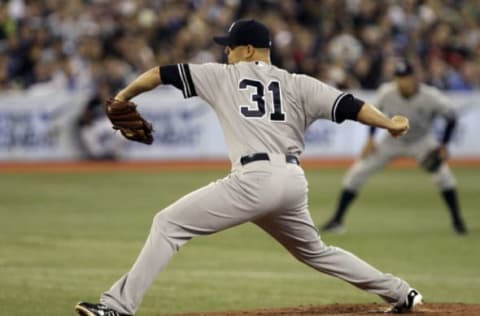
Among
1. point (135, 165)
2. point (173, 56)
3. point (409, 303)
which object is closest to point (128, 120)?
point (409, 303)

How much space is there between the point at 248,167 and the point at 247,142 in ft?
0.56

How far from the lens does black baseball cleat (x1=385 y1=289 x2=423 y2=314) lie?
313 inches

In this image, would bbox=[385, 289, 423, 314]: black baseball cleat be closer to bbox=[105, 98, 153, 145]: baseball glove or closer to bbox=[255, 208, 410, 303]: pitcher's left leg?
bbox=[255, 208, 410, 303]: pitcher's left leg

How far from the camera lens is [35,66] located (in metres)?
23.1

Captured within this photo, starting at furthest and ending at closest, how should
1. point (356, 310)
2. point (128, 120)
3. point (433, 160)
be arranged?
1. point (433, 160)
2. point (356, 310)
3. point (128, 120)

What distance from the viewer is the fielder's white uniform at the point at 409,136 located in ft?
48.3

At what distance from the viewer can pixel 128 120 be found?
773 centimetres

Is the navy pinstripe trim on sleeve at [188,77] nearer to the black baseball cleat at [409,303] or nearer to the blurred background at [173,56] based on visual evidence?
the black baseball cleat at [409,303]

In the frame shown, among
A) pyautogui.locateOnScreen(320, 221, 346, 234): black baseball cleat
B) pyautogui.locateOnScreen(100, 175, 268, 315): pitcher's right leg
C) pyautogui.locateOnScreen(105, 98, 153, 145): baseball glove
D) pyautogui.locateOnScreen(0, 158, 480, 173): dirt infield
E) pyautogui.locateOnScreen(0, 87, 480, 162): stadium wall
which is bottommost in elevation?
pyautogui.locateOnScreen(0, 158, 480, 173): dirt infield

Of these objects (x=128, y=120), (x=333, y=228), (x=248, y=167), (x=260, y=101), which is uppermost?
(x=260, y=101)

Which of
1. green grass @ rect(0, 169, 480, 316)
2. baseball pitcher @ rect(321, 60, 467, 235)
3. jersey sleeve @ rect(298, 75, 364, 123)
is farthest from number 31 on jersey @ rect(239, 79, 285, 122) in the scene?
baseball pitcher @ rect(321, 60, 467, 235)

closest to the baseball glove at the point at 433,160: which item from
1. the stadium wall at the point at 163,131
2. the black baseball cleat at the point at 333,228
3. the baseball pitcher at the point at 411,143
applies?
the baseball pitcher at the point at 411,143

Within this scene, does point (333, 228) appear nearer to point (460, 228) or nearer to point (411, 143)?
point (411, 143)

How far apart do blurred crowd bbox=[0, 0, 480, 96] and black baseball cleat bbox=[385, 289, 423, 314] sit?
49.1 ft
